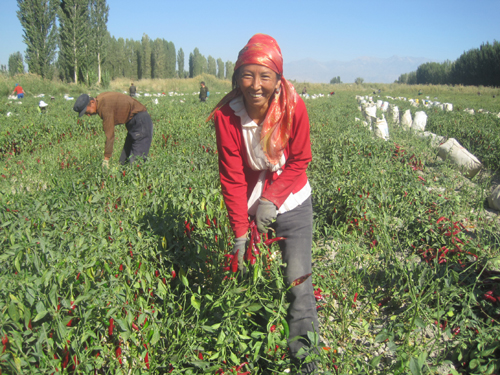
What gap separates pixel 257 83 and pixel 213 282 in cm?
129

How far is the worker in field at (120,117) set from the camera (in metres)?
4.32

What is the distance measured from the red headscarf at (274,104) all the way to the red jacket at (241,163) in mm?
56

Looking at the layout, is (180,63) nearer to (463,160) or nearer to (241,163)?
(463,160)

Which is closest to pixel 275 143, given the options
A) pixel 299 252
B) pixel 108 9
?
pixel 299 252

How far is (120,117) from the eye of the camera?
4555mm

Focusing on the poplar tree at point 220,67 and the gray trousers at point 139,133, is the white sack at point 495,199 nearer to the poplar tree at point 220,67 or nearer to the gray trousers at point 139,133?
the gray trousers at point 139,133

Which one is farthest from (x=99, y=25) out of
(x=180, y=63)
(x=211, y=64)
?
(x=211, y=64)

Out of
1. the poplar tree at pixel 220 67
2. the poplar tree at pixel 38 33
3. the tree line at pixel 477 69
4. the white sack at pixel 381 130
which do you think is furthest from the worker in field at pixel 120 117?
A: the poplar tree at pixel 220 67

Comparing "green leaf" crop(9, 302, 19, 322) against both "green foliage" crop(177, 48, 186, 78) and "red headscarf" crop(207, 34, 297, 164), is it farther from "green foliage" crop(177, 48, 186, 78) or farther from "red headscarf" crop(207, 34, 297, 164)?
"green foliage" crop(177, 48, 186, 78)

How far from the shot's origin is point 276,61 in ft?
5.58

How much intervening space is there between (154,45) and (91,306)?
5617cm

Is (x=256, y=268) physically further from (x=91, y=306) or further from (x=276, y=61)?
(x=276, y=61)

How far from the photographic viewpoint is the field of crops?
166 cm

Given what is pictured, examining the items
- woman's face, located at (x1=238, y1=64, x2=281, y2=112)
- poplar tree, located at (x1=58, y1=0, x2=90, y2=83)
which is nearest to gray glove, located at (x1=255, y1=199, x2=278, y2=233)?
woman's face, located at (x1=238, y1=64, x2=281, y2=112)
